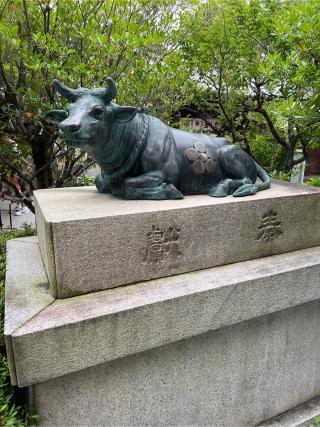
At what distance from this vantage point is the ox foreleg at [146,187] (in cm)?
290

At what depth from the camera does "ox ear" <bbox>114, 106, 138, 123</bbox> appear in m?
2.62

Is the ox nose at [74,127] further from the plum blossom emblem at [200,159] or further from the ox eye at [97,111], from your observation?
the plum blossom emblem at [200,159]

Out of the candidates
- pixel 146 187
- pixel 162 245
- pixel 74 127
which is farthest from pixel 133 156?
pixel 162 245

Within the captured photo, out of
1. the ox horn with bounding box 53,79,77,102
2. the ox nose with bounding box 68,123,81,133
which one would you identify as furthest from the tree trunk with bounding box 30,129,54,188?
the ox nose with bounding box 68,123,81,133

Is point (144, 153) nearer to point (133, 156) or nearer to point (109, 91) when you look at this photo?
point (133, 156)

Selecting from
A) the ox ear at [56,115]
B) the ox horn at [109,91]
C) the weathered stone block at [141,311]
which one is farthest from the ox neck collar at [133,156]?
the weathered stone block at [141,311]

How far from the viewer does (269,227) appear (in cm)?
321

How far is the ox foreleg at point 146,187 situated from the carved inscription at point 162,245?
1.26ft

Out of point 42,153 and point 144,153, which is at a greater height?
point 144,153

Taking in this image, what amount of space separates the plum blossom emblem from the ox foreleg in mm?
407

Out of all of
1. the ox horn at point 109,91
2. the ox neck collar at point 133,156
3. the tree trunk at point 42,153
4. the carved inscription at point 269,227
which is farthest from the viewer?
the tree trunk at point 42,153

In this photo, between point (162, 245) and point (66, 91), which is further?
point (162, 245)

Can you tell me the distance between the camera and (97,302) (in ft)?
7.79

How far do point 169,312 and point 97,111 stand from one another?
61.4 inches
